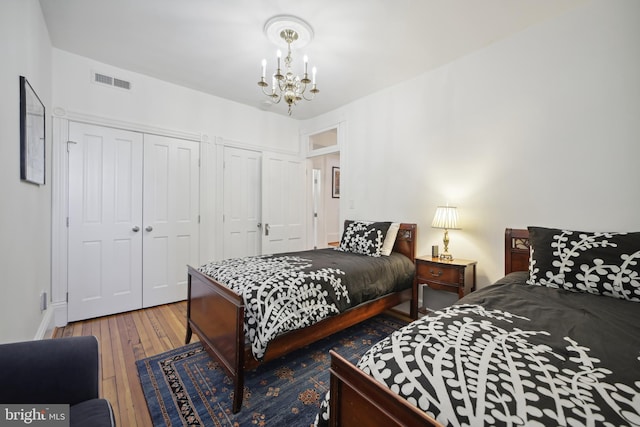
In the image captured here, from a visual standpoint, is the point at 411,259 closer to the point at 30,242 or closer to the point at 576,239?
the point at 576,239

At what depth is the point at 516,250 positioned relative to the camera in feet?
7.90

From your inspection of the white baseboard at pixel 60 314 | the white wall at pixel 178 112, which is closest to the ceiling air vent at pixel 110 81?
the white wall at pixel 178 112

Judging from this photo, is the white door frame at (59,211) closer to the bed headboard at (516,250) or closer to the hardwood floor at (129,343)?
the hardwood floor at (129,343)

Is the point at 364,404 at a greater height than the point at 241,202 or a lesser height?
lesser

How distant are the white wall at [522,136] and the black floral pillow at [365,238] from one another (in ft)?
1.31

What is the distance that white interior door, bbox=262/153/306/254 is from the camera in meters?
4.26

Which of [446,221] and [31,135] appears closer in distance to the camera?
[31,135]

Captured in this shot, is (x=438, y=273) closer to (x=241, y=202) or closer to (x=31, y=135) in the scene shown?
(x=241, y=202)

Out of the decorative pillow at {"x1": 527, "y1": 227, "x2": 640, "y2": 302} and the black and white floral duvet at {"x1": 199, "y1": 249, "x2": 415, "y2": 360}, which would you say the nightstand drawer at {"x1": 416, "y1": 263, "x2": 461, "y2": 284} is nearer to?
the black and white floral duvet at {"x1": 199, "y1": 249, "x2": 415, "y2": 360}

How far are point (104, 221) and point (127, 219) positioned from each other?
0.21 metres

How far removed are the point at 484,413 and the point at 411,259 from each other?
2.59m

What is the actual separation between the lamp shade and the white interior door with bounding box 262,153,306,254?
97.2 inches

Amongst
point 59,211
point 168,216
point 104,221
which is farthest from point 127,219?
point 59,211

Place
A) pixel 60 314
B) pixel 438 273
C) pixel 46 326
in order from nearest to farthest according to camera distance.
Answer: pixel 46 326 → pixel 438 273 → pixel 60 314
